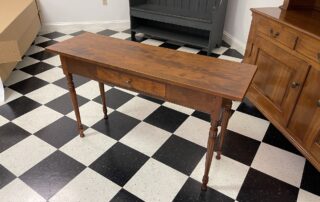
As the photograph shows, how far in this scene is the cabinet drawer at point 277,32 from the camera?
1.48 meters

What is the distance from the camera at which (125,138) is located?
1721 millimetres

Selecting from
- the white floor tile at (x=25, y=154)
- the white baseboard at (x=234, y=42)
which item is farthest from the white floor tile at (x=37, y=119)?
the white baseboard at (x=234, y=42)

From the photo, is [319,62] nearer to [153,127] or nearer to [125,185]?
[153,127]

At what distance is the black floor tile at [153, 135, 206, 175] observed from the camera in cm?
151

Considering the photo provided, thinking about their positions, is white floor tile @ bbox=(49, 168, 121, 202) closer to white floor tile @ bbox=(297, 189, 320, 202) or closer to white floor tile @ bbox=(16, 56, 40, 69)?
white floor tile @ bbox=(297, 189, 320, 202)

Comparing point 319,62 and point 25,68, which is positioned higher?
point 319,62

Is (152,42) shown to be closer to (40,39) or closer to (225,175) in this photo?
(40,39)

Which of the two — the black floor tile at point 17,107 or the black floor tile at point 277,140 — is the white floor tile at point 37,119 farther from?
the black floor tile at point 277,140

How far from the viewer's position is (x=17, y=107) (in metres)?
2.05

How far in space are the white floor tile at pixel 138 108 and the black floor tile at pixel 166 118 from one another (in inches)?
2.1

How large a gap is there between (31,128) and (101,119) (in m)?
0.53

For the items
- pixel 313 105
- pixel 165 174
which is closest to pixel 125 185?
pixel 165 174

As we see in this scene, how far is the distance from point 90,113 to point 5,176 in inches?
30.0

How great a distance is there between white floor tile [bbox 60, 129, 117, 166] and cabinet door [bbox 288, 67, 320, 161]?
1.25 meters
